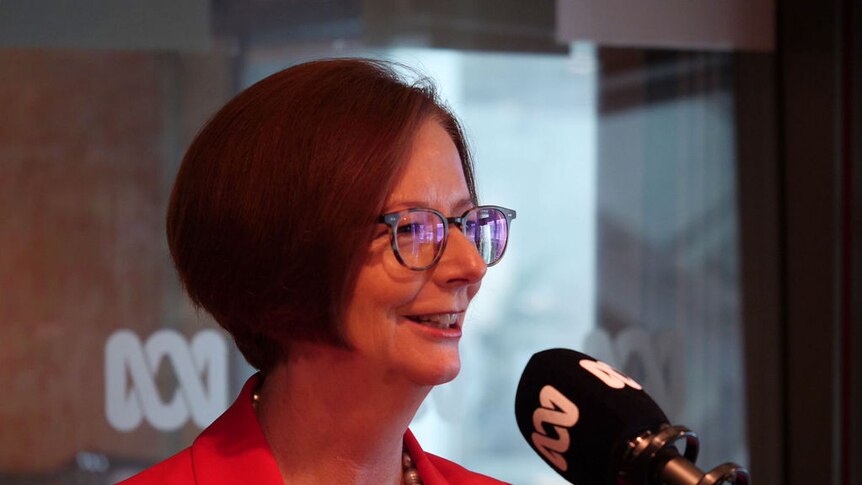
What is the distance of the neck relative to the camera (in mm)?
1219

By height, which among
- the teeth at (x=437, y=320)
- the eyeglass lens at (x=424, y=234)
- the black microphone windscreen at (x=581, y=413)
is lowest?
the black microphone windscreen at (x=581, y=413)

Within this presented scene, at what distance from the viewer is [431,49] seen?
2801 mm

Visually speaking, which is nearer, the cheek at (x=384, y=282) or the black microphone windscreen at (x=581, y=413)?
the black microphone windscreen at (x=581, y=413)

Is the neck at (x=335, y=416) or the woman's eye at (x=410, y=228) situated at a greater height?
the woman's eye at (x=410, y=228)

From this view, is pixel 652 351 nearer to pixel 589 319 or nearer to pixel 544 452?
pixel 589 319

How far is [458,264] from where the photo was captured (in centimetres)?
119

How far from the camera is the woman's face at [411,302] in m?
1.18

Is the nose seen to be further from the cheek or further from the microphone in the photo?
the microphone

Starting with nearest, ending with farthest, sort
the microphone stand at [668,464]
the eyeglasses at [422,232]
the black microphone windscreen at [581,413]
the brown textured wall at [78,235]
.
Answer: the microphone stand at [668,464], the black microphone windscreen at [581,413], the eyeglasses at [422,232], the brown textured wall at [78,235]

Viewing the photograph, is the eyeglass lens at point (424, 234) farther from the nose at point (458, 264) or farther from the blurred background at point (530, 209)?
the blurred background at point (530, 209)

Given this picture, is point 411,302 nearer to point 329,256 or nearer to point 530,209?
point 329,256

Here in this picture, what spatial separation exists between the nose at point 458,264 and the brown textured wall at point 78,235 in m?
1.53

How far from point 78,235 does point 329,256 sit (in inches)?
60.8

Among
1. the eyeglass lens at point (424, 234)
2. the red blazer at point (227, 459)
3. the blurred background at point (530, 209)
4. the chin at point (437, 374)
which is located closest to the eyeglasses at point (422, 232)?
the eyeglass lens at point (424, 234)
